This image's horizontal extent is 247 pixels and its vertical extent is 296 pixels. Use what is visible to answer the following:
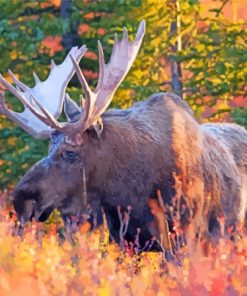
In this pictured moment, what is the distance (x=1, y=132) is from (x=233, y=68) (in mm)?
4349

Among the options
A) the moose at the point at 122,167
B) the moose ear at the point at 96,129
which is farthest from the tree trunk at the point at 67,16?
the moose ear at the point at 96,129

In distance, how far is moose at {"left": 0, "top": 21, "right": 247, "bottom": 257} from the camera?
901 centimetres

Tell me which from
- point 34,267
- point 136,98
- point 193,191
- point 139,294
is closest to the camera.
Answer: point 139,294

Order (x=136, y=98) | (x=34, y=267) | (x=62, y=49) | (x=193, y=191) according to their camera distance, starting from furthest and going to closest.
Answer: (x=62, y=49), (x=136, y=98), (x=193, y=191), (x=34, y=267)

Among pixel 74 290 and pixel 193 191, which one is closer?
pixel 74 290

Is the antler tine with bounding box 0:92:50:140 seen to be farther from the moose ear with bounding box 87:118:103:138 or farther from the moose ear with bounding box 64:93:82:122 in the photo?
the moose ear with bounding box 87:118:103:138

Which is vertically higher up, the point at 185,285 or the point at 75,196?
the point at 185,285

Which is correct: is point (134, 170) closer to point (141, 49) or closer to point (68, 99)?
point (68, 99)

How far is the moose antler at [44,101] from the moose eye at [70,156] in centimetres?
22

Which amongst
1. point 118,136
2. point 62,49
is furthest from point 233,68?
point 118,136

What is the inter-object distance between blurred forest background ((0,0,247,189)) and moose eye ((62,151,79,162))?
9.82m

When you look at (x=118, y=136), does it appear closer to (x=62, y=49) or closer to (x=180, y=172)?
(x=180, y=172)

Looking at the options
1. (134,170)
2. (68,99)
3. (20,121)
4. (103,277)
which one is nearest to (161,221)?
(134,170)

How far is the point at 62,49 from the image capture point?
68.2ft
